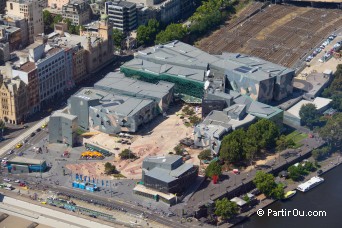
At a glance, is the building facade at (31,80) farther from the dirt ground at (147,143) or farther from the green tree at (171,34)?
the green tree at (171,34)

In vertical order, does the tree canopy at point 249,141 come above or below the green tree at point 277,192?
above

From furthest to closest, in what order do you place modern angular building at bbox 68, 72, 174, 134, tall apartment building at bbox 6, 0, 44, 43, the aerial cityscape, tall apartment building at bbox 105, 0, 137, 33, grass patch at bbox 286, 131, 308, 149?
tall apartment building at bbox 105, 0, 137, 33 < tall apartment building at bbox 6, 0, 44, 43 < modern angular building at bbox 68, 72, 174, 134 < grass patch at bbox 286, 131, 308, 149 < the aerial cityscape

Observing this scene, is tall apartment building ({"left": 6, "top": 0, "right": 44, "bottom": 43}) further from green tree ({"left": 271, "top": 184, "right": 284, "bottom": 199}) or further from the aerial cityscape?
green tree ({"left": 271, "top": 184, "right": 284, "bottom": 199})

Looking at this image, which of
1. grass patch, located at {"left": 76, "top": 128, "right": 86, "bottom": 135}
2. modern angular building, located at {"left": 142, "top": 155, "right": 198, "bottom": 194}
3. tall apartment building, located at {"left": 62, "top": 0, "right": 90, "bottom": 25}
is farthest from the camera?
tall apartment building, located at {"left": 62, "top": 0, "right": 90, "bottom": 25}

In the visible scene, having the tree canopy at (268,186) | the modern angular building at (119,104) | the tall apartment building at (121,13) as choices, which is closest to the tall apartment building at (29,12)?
the tall apartment building at (121,13)

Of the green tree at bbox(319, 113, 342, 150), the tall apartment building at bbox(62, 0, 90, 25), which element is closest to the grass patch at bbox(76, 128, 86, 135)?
the green tree at bbox(319, 113, 342, 150)

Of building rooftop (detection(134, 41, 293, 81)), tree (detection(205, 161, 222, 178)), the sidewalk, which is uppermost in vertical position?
building rooftop (detection(134, 41, 293, 81))

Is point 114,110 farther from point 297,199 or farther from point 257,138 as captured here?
point 297,199

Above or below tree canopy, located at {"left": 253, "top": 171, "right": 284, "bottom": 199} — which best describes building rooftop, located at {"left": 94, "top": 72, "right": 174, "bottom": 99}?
above
